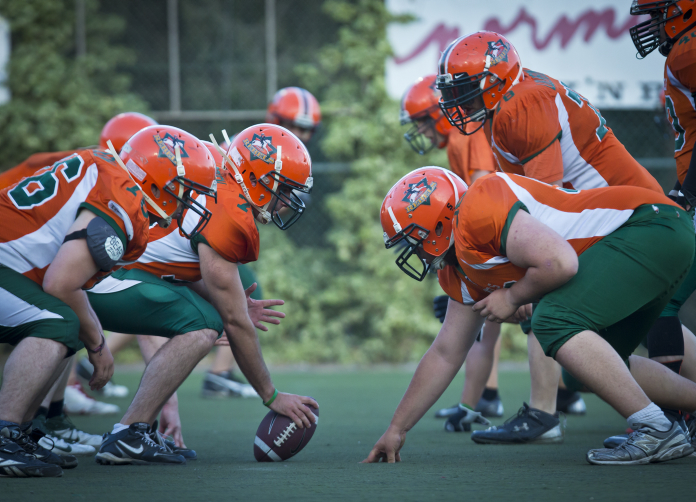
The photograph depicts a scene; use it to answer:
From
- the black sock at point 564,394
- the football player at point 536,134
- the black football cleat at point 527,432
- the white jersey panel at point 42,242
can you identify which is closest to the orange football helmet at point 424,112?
the football player at point 536,134

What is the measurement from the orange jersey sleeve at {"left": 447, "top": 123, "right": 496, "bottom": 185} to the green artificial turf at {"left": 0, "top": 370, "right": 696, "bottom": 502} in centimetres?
177

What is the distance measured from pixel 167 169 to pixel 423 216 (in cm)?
114

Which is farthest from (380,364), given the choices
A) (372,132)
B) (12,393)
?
(12,393)

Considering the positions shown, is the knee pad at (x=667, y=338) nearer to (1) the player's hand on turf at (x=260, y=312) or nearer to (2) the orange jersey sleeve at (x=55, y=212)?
(1) the player's hand on turf at (x=260, y=312)

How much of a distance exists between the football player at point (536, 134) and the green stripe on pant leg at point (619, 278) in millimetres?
576

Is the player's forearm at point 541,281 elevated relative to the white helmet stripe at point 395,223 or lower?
lower

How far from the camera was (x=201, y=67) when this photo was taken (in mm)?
10484

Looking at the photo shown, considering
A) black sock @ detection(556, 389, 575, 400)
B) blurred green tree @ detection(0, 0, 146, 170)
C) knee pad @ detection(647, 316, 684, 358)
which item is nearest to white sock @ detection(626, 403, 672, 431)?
knee pad @ detection(647, 316, 684, 358)

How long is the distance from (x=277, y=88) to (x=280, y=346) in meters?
3.69

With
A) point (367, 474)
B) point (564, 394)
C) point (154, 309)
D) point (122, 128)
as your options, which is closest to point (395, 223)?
point (367, 474)

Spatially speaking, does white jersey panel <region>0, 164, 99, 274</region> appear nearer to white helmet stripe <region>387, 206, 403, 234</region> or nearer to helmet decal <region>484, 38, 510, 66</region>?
white helmet stripe <region>387, 206, 403, 234</region>

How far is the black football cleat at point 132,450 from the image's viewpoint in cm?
311

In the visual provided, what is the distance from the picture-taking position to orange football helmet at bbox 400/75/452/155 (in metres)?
5.32

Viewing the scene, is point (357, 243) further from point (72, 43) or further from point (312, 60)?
point (72, 43)
